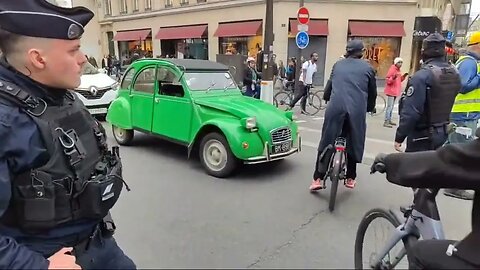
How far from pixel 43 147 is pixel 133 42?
3100 cm

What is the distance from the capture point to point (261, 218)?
4043 mm

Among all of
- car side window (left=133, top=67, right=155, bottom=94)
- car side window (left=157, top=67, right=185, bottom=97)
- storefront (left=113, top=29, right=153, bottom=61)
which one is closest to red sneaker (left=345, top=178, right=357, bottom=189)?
car side window (left=157, top=67, right=185, bottom=97)

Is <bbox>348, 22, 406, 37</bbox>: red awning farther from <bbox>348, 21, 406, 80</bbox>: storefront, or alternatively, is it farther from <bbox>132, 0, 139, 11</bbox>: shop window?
<bbox>132, 0, 139, 11</bbox>: shop window

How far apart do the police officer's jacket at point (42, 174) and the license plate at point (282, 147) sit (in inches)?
152

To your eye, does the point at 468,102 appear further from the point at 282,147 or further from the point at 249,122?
the point at 249,122

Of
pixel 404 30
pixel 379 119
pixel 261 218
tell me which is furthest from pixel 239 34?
pixel 261 218

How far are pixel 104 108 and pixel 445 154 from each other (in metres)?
9.07

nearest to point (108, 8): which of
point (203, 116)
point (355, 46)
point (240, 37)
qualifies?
point (240, 37)

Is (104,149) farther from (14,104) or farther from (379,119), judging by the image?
(379,119)

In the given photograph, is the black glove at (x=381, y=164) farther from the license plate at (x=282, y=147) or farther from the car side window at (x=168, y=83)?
the car side window at (x=168, y=83)

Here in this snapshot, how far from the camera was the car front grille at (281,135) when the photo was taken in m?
5.31

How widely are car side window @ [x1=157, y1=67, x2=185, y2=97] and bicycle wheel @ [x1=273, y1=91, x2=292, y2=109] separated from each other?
22.7ft

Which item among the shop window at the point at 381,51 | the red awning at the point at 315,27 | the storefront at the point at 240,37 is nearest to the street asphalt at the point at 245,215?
the red awning at the point at 315,27

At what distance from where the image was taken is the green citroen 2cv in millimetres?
5227
